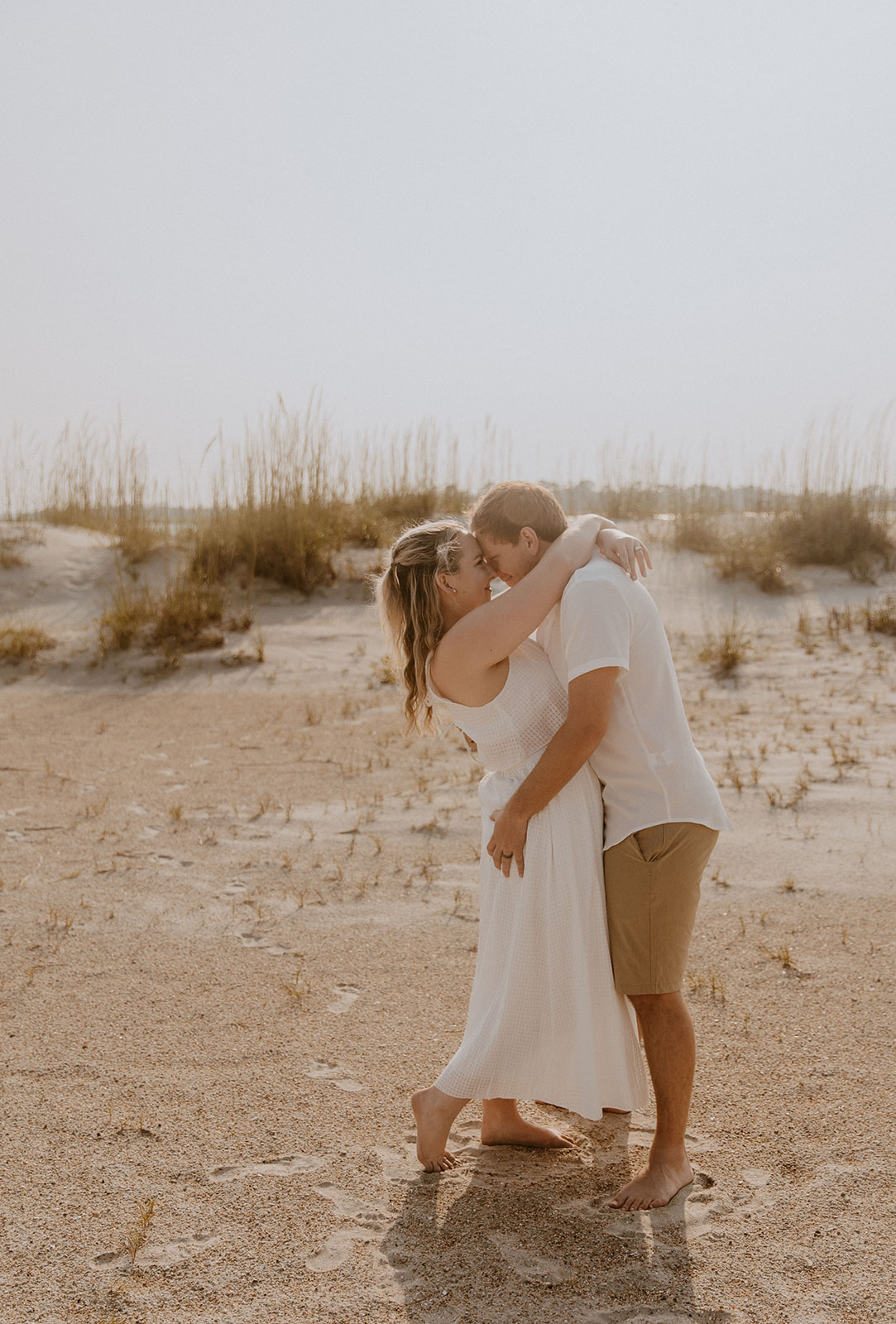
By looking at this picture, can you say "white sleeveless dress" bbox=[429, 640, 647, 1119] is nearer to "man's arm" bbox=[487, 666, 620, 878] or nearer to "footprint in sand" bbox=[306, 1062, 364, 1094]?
"man's arm" bbox=[487, 666, 620, 878]

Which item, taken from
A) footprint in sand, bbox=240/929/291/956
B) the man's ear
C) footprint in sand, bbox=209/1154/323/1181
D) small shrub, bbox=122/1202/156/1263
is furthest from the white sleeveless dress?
footprint in sand, bbox=240/929/291/956

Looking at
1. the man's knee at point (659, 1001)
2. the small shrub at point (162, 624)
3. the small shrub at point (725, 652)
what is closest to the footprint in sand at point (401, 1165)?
the man's knee at point (659, 1001)

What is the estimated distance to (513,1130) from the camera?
9.17 ft

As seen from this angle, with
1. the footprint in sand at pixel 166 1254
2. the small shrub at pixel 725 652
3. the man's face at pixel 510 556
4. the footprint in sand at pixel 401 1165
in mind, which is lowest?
the footprint in sand at pixel 401 1165

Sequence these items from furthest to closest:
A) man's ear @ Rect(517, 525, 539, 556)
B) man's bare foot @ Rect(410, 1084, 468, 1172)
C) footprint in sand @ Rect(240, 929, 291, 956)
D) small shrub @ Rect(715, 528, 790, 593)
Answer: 1. small shrub @ Rect(715, 528, 790, 593)
2. footprint in sand @ Rect(240, 929, 291, 956)
3. man's bare foot @ Rect(410, 1084, 468, 1172)
4. man's ear @ Rect(517, 525, 539, 556)

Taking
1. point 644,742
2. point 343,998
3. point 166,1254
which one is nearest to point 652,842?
point 644,742

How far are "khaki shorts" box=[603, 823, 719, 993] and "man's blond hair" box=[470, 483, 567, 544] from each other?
0.75 meters

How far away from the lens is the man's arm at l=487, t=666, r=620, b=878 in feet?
7.48

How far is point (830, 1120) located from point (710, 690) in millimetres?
5808

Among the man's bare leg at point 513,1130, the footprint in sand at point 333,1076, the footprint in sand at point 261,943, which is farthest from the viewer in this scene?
the footprint in sand at point 261,943

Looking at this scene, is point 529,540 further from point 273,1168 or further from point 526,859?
point 273,1168

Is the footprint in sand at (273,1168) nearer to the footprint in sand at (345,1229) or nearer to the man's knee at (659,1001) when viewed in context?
the footprint in sand at (345,1229)

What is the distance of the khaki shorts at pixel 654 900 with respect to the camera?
2.40m

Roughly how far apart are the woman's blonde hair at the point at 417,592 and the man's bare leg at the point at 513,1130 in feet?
3.81
